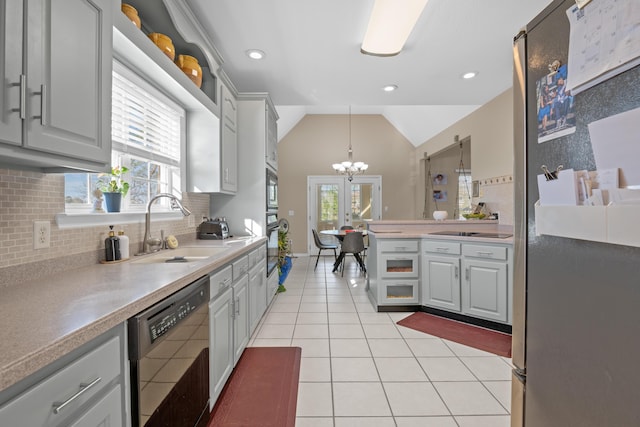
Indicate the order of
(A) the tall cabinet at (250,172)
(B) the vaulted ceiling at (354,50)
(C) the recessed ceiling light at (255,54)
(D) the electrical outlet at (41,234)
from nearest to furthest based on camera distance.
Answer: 1. (D) the electrical outlet at (41,234)
2. (B) the vaulted ceiling at (354,50)
3. (C) the recessed ceiling light at (255,54)
4. (A) the tall cabinet at (250,172)

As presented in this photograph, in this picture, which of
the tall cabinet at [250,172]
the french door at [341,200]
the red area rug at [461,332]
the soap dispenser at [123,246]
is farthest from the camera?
the french door at [341,200]

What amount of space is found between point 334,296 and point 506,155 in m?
2.85

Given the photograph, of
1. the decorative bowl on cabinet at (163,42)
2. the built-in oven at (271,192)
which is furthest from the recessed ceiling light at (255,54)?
the built-in oven at (271,192)

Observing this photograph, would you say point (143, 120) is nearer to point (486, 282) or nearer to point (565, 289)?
point (565, 289)

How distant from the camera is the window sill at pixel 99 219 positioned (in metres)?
1.43

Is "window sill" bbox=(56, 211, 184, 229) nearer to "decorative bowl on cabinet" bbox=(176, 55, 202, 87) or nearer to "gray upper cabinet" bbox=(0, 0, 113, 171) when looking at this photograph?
"gray upper cabinet" bbox=(0, 0, 113, 171)

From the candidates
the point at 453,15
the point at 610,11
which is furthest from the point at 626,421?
the point at 453,15

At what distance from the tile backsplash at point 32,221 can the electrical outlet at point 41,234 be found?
2cm

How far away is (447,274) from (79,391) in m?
3.05

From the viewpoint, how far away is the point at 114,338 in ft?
2.78

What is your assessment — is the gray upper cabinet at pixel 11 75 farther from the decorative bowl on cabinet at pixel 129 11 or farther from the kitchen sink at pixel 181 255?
the kitchen sink at pixel 181 255

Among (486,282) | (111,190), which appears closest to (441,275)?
(486,282)

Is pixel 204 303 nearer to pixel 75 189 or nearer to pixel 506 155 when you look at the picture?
pixel 75 189

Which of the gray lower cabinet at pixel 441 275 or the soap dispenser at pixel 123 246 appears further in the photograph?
the gray lower cabinet at pixel 441 275
